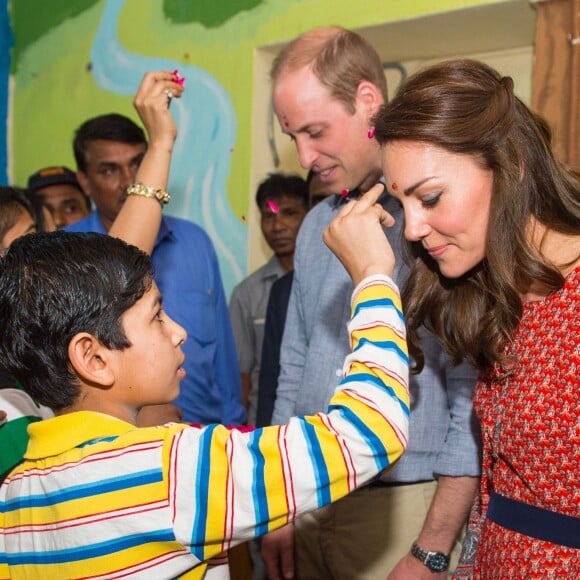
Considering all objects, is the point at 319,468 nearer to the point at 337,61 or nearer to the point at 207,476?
the point at 207,476

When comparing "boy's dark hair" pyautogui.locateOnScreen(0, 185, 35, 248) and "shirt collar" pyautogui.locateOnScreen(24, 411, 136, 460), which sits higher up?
"boy's dark hair" pyautogui.locateOnScreen(0, 185, 35, 248)

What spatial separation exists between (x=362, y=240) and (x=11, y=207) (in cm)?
95

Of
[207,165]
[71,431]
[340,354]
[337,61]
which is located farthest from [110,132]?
[71,431]

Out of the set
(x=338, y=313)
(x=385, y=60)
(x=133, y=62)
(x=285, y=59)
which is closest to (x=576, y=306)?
(x=338, y=313)

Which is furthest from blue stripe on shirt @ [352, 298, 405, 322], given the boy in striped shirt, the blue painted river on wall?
the blue painted river on wall

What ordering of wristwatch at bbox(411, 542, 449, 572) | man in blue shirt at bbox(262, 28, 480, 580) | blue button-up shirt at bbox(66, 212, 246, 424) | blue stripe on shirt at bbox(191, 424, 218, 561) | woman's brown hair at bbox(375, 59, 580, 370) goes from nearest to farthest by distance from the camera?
1. blue stripe on shirt at bbox(191, 424, 218, 561)
2. woman's brown hair at bbox(375, 59, 580, 370)
3. wristwatch at bbox(411, 542, 449, 572)
4. man in blue shirt at bbox(262, 28, 480, 580)
5. blue button-up shirt at bbox(66, 212, 246, 424)

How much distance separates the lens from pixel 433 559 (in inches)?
54.2

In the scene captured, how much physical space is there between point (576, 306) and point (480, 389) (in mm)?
245

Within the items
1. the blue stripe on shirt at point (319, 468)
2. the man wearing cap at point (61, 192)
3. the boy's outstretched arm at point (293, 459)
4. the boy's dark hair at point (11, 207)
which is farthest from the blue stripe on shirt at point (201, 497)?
the man wearing cap at point (61, 192)

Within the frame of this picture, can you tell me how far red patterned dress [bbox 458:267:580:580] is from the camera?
1.10 metres

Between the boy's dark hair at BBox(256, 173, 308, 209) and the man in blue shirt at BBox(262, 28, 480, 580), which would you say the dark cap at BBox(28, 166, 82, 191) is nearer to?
the boy's dark hair at BBox(256, 173, 308, 209)

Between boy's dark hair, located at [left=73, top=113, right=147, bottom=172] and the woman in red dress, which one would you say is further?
boy's dark hair, located at [left=73, top=113, right=147, bottom=172]

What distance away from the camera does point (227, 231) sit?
3219mm

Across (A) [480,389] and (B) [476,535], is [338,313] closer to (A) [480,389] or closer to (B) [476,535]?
(A) [480,389]
